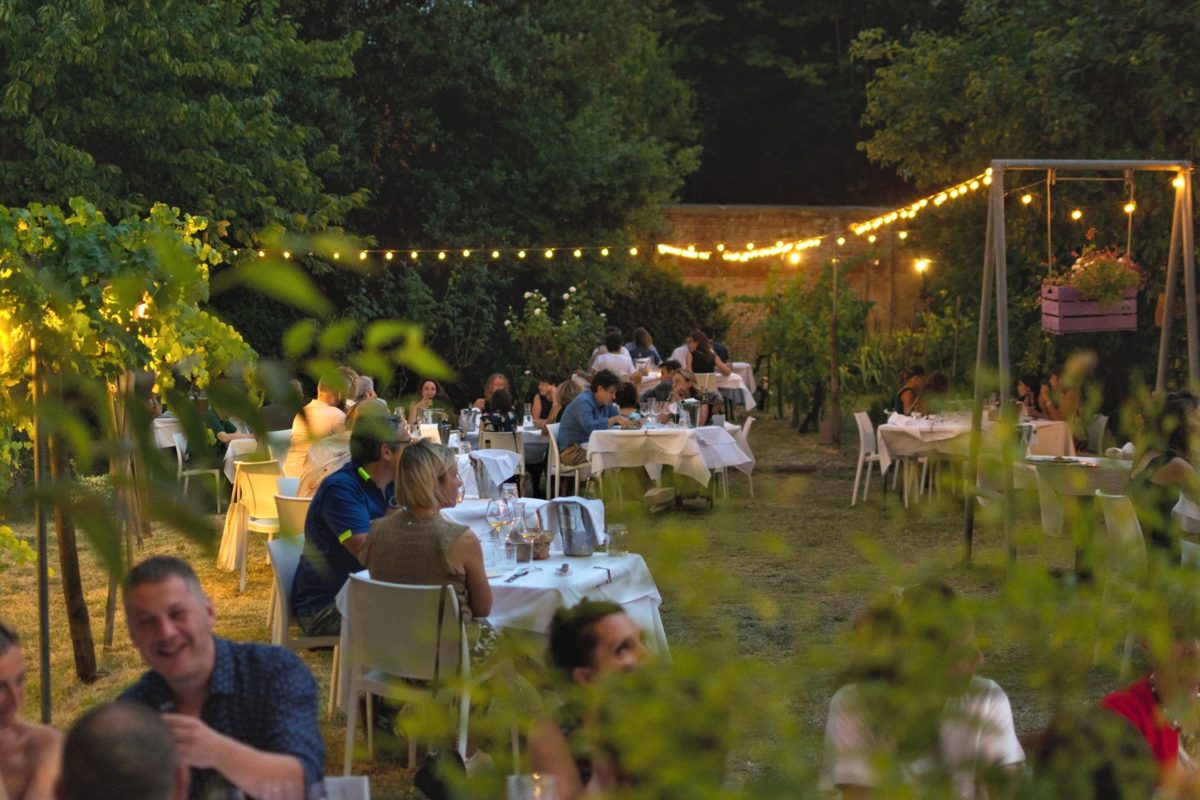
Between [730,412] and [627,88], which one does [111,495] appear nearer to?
[730,412]

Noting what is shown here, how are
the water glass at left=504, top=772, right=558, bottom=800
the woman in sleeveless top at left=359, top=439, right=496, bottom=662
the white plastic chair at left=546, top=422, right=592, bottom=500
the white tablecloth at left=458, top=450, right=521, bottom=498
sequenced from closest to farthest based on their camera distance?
the water glass at left=504, top=772, right=558, bottom=800 → the woman in sleeveless top at left=359, top=439, right=496, bottom=662 → the white tablecloth at left=458, top=450, right=521, bottom=498 → the white plastic chair at left=546, top=422, right=592, bottom=500

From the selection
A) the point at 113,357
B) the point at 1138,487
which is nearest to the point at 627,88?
the point at 113,357

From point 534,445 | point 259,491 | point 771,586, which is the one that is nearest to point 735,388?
point 534,445

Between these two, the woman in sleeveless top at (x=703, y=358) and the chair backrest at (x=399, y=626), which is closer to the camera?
the chair backrest at (x=399, y=626)

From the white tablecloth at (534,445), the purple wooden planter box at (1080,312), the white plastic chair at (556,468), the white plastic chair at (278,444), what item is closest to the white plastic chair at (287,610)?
the white plastic chair at (278,444)

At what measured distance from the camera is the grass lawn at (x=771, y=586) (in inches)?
47.7

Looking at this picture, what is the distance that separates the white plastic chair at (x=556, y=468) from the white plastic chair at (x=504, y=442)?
22cm

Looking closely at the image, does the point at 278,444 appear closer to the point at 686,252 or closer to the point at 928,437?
the point at 928,437

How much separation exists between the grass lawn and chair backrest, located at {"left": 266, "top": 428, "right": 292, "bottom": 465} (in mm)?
112

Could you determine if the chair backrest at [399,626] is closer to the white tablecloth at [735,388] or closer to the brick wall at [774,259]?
the white tablecloth at [735,388]

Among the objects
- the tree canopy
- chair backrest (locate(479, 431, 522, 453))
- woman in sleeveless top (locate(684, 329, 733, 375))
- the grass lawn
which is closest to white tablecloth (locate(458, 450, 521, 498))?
chair backrest (locate(479, 431, 522, 453))

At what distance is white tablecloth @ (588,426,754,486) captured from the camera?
10.3 m

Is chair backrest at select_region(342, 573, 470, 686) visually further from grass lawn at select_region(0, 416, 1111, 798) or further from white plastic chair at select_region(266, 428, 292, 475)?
white plastic chair at select_region(266, 428, 292, 475)

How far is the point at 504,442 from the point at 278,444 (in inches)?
372
